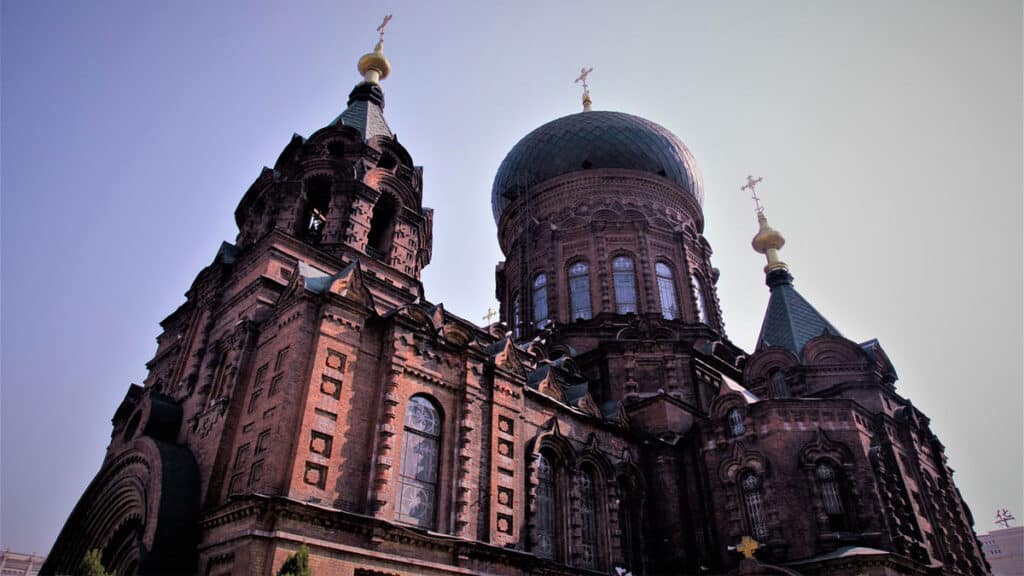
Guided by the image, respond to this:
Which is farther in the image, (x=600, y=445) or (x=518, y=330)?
(x=518, y=330)

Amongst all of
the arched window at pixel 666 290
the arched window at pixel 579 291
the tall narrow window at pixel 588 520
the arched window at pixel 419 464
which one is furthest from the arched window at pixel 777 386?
the arched window at pixel 419 464

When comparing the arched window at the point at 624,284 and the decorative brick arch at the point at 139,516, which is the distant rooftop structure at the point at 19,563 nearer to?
the decorative brick arch at the point at 139,516

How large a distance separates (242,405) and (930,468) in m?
18.8

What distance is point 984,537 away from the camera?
5906 centimetres

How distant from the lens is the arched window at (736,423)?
710 inches

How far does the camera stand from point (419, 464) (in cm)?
1355

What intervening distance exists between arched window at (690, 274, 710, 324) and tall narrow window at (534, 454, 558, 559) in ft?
36.1

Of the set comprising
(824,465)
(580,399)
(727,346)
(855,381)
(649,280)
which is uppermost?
(649,280)

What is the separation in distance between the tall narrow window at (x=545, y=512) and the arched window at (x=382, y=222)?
6.90 metres

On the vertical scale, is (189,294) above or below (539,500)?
above

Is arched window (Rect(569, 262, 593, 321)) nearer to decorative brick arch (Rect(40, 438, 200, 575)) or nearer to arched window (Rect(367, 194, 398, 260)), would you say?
arched window (Rect(367, 194, 398, 260))

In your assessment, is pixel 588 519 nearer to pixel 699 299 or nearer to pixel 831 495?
pixel 831 495

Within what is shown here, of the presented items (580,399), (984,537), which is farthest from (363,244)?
(984,537)

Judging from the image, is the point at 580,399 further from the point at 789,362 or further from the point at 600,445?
the point at 789,362
